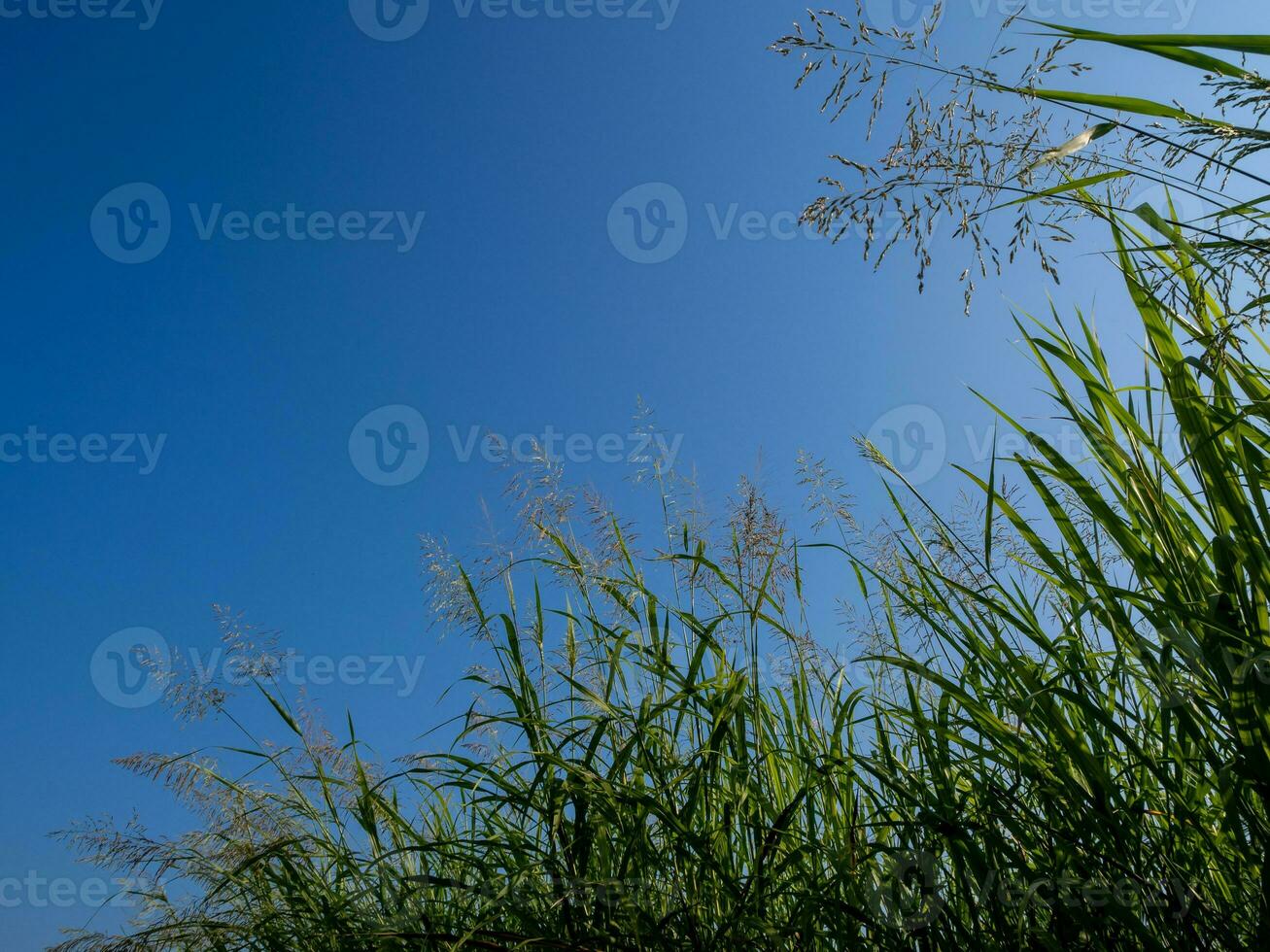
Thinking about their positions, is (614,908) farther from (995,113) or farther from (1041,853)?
(995,113)

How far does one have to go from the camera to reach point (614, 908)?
1.57m

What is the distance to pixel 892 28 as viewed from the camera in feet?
6.05

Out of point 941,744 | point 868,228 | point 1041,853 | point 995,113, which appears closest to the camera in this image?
point 1041,853

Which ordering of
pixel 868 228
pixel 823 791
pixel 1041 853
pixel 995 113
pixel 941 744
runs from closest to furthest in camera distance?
1. pixel 1041 853
2. pixel 941 744
3. pixel 823 791
4. pixel 995 113
5. pixel 868 228

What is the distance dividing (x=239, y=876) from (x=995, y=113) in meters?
2.19

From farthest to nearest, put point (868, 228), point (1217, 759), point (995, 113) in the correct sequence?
1. point (868, 228)
2. point (995, 113)
3. point (1217, 759)

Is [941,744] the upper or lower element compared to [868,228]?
lower

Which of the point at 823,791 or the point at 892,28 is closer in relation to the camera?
the point at 823,791

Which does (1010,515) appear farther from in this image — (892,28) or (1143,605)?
(892,28)

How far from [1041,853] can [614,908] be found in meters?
0.70

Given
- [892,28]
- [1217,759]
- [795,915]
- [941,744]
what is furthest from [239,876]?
[892,28]

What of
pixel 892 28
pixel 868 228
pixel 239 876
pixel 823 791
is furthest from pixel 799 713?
pixel 892 28

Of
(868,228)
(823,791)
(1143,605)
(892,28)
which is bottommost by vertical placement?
(823,791)

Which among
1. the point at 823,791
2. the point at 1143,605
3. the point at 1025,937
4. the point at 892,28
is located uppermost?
the point at 892,28
